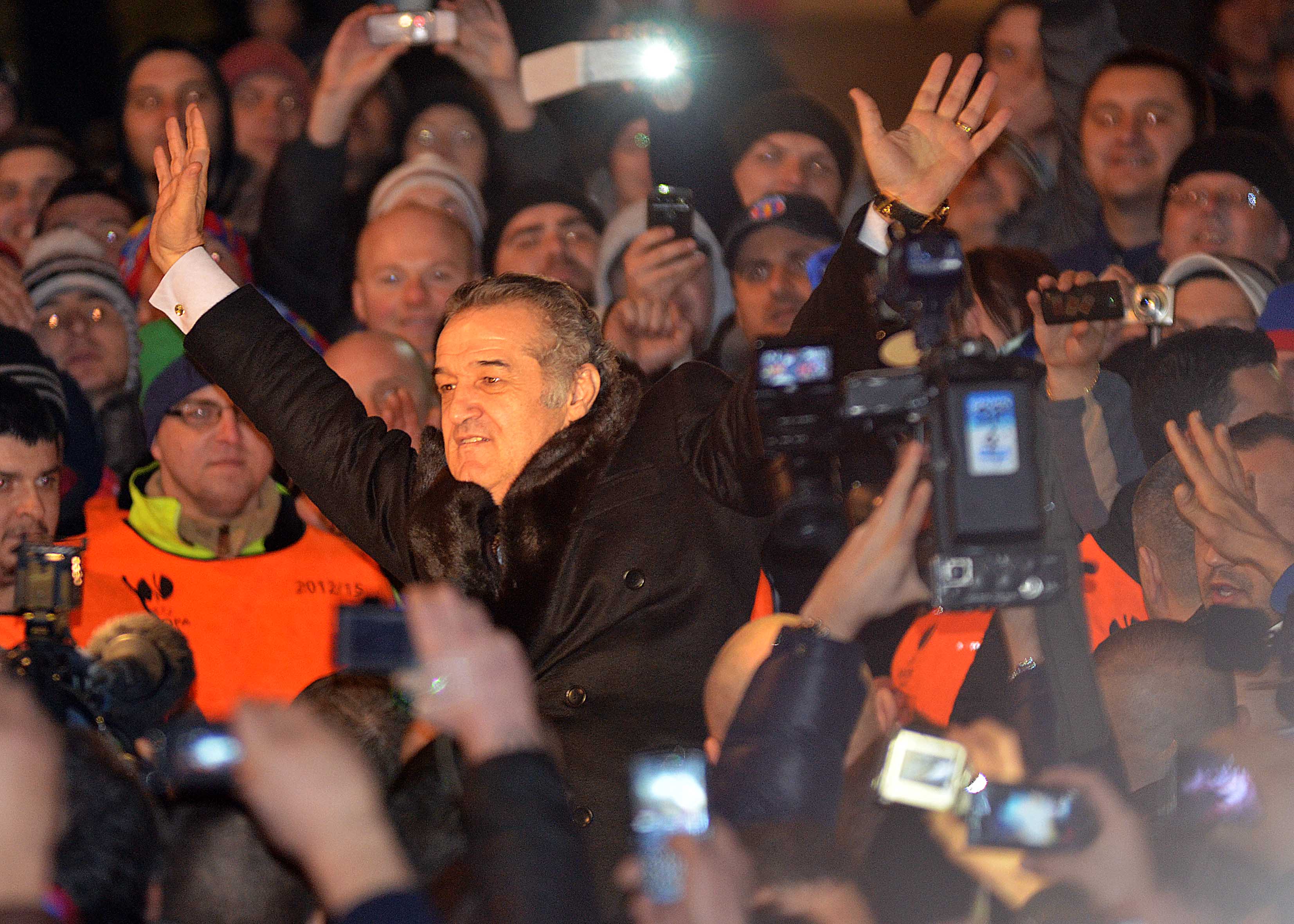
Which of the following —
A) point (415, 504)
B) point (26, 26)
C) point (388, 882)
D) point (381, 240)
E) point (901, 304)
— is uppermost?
point (26, 26)

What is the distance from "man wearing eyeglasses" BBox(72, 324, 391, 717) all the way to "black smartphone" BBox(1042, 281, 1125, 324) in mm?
1730

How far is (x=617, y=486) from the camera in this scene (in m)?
2.76

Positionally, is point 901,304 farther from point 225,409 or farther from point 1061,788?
point 225,409

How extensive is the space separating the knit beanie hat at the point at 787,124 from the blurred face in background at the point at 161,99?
1.63m

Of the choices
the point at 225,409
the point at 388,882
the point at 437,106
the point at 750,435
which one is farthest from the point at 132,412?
the point at 388,882

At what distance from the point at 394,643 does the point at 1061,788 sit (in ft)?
2.82

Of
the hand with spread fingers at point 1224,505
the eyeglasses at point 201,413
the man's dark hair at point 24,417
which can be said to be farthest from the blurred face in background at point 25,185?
the hand with spread fingers at point 1224,505

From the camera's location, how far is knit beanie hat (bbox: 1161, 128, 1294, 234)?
388 cm

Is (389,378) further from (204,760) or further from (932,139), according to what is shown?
(204,760)

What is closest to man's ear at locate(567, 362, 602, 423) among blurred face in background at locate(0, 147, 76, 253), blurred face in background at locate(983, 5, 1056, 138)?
blurred face in background at locate(983, 5, 1056, 138)

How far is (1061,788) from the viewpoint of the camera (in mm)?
1943

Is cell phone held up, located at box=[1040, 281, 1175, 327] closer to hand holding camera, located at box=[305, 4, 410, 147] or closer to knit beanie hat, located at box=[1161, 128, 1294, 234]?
knit beanie hat, located at box=[1161, 128, 1294, 234]

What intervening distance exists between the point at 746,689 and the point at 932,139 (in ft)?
3.35

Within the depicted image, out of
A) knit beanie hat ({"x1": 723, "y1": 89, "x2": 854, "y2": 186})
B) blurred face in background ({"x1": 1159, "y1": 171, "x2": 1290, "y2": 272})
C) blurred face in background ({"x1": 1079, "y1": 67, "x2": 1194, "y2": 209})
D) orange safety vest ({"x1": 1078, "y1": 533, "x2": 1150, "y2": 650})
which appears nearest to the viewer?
orange safety vest ({"x1": 1078, "y1": 533, "x2": 1150, "y2": 650})
